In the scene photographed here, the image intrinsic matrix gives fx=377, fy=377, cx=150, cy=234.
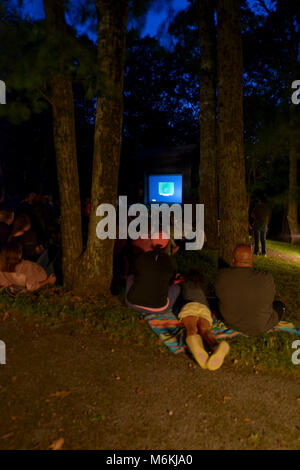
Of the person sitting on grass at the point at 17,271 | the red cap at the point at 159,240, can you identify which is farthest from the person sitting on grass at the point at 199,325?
the person sitting on grass at the point at 17,271

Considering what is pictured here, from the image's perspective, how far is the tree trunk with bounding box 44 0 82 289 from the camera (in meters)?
6.88

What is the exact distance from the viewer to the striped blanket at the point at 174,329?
5129mm

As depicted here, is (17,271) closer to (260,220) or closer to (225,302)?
(225,302)

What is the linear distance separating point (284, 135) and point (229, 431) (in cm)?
1733

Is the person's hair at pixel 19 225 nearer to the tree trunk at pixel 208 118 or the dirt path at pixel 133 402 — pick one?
the dirt path at pixel 133 402

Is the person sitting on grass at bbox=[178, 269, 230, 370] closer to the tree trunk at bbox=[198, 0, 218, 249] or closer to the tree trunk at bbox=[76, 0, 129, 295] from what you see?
the tree trunk at bbox=[76, 0, 129, 295]

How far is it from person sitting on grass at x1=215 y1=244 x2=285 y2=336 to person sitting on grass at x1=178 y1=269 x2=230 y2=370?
331 mm

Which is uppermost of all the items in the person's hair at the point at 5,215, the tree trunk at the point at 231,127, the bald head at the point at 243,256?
the tree trunk at the point at 231,127

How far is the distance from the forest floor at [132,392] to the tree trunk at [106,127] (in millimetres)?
1360

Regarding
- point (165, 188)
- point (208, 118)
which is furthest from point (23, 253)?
point (165, 188)

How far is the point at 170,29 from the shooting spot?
13336 mm

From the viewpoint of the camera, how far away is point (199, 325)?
16.4ft

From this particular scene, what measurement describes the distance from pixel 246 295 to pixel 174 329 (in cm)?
120

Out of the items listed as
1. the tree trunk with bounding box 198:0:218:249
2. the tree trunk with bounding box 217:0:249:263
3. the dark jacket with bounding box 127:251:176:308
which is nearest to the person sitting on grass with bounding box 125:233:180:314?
the dark jacket with bounding box 127:251:176:308
